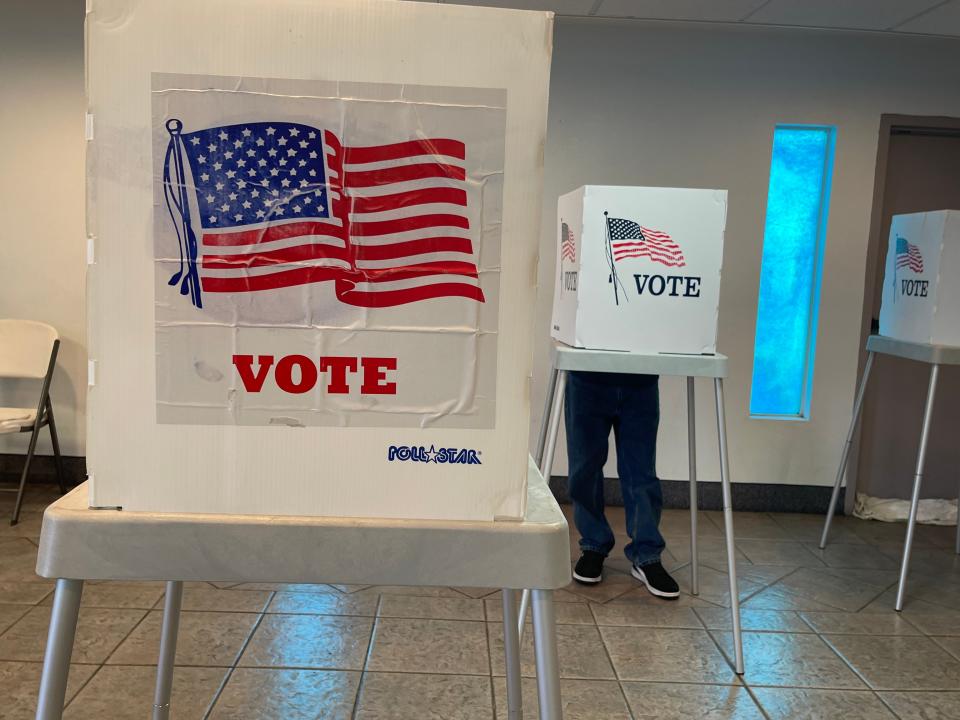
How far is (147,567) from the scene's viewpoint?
2.57ft

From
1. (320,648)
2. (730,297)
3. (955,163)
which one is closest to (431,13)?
(320,648)

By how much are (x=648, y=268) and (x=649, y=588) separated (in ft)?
4.15

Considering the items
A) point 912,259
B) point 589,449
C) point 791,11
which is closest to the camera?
point 589,449

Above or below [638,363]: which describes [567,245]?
above

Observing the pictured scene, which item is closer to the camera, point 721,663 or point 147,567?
point 147,567

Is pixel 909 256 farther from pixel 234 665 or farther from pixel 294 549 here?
pixel 294 549

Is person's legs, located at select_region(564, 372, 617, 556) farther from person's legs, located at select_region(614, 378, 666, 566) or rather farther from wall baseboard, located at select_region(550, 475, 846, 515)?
wall baseboard, located at select_region(550, 475, 846, 515)

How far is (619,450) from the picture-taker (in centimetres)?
288

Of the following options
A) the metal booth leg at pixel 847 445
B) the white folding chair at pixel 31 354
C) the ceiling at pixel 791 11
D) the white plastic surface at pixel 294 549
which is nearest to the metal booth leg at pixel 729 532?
the metal booth leg at pixel 847 445

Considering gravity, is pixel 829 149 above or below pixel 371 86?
above

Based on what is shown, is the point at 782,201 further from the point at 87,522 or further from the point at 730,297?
the point at 87,522

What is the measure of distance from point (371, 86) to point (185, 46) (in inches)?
6.8

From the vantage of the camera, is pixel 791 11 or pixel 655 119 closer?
pixel 791 11

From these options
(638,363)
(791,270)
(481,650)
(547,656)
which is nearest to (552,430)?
(638,363)
